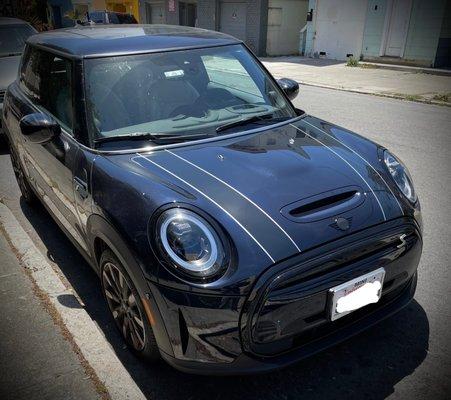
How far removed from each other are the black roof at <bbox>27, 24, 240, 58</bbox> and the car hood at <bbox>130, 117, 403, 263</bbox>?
86cm

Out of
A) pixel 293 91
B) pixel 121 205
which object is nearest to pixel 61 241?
pixel 121 205

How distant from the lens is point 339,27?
53.8ft

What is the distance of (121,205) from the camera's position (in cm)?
202

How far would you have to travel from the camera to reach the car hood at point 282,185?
184 centimetres

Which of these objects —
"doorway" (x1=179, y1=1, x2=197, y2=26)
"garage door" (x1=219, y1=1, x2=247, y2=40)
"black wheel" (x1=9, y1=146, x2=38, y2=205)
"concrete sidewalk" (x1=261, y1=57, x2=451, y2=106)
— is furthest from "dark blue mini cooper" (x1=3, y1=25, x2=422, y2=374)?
"doorway" (x1=179, y1=1, x2=197, y2=26)

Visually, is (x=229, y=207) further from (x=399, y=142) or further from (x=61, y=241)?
(x=399, y=142)

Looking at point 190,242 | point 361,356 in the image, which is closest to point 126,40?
point 190,242

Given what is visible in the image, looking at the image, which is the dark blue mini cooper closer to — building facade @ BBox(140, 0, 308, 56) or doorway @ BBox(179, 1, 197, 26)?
building facade @ BBox(140, 0, 308, 56)

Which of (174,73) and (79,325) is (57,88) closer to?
(174,73)

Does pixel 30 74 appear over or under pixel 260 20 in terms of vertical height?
under

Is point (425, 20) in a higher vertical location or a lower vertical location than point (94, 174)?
higher

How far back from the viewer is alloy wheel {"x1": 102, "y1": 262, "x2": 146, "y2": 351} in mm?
2115

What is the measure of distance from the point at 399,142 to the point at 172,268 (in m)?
5.16

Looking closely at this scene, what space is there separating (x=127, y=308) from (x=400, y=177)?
171 centimetres
